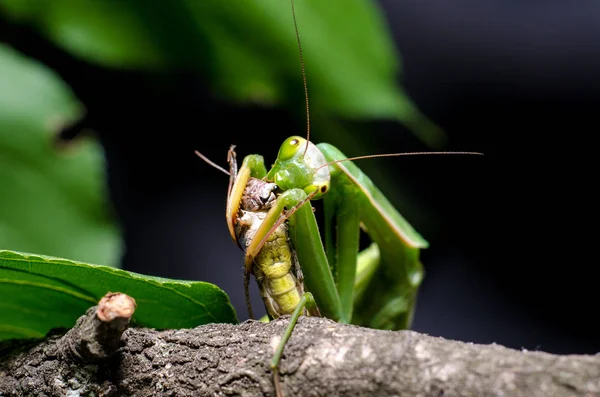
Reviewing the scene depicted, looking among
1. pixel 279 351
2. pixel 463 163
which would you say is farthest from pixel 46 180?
pixel 463 163

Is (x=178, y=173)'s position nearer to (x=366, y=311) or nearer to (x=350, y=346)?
(x=366, y=311)

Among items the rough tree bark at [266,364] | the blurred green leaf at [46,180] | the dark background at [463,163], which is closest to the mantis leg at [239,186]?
the rough tree bark at [266,364]

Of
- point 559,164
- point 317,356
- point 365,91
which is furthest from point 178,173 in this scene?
point 317,356

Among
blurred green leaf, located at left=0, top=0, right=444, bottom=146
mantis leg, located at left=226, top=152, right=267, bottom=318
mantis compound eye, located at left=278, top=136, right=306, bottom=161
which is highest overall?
blurred green leaf, located at left=0, top=0, right=444, bottom=146

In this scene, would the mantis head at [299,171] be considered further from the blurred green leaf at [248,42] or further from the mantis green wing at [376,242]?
the blurred green leaf at [248,42]

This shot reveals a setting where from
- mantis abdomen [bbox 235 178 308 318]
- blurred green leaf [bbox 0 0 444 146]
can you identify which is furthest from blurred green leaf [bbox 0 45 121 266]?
mantis abdomen [bbox 235 178 308 318]

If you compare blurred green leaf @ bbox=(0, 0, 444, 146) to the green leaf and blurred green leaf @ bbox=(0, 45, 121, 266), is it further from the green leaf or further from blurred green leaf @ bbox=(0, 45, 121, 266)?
the green leaf
